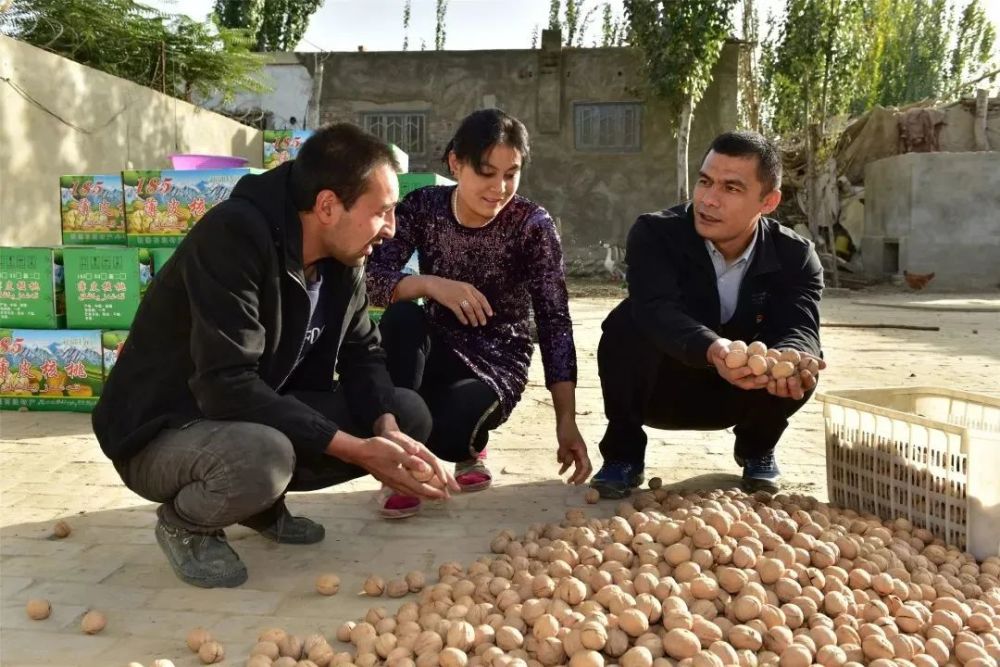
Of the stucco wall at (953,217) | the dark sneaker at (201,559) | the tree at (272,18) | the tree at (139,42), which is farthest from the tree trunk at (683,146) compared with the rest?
the dark sneaker at (201,559)

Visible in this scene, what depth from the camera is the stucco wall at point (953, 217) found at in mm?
13242

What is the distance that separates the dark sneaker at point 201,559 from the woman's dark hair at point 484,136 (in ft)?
4.30

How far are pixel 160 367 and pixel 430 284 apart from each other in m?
0.94

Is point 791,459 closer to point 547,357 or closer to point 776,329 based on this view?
point 776,329

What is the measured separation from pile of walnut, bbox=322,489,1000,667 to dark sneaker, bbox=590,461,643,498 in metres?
0.53

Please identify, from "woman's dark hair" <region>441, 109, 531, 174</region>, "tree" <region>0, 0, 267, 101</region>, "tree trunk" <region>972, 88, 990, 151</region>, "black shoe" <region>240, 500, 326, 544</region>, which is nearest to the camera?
"black shoe" <region>240, 500, 326, 544</region>

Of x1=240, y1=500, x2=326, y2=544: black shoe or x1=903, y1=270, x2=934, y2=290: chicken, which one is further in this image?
x1=903, y1=270, x2=934, y2=290: chicken

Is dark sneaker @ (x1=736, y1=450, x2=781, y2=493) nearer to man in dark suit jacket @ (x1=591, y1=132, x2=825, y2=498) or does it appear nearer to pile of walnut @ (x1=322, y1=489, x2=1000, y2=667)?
man in dark suit jacket @ (x1=591, y1=132, x2=825, y2=498)

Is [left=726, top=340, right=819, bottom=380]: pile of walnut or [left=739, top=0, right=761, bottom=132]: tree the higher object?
[left=739, top=0, right=761, bottom=132]: tree

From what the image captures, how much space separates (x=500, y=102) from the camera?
47.1ft

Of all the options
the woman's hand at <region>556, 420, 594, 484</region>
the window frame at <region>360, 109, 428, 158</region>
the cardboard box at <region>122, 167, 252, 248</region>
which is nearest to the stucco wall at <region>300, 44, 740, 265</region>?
the window frame at <region>360, 109, 428, 158</region>

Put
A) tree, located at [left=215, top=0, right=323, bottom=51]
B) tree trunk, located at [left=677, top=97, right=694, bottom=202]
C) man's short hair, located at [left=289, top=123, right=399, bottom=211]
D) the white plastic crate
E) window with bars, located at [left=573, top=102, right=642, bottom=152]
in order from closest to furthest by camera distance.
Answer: man's short hair, located at [left=289, top=123, right=399, bottom=211], the white plastic crate, tree trunk, located at [left=677, top=97, right=694, bottom=202], window with bars, located at [left=573, top=102, right=642, bottom=152], tree, located at [left=215, top=0, right=323, bottom=51]

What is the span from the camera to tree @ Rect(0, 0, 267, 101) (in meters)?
7.45

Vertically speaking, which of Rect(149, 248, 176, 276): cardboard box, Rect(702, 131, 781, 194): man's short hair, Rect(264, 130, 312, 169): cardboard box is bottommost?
Rect(149, 248, 176, 276): cardboard box
